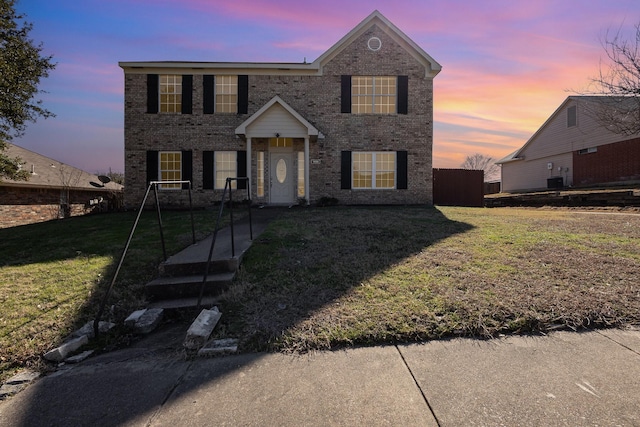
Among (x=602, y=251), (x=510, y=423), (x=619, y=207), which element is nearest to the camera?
(x=510, y=423)

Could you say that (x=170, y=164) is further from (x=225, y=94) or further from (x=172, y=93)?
(x=225, y=94)

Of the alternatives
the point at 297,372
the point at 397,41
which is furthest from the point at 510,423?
the point at 397,41

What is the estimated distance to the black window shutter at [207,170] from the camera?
13586 mm

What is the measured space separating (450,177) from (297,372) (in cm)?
1585

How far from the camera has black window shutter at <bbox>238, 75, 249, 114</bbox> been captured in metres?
13.7

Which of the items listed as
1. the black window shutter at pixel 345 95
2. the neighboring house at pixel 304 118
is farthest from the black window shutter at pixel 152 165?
the black window shutter at pixel 345 95

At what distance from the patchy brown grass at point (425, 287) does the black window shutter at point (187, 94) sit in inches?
396

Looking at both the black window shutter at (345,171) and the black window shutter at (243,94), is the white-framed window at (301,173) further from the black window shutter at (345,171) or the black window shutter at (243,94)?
the black window shutter at (243,94)

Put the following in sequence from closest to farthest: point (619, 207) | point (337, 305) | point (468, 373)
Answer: point (468, 373) < point (337, 305) < point (619, 207)

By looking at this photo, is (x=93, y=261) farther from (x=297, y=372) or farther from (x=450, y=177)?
(x=450, y=177)

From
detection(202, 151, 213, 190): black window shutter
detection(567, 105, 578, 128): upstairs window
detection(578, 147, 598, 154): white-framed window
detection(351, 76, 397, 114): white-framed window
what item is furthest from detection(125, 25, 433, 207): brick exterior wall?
detection(567, 105, 578, 128): upstairs window

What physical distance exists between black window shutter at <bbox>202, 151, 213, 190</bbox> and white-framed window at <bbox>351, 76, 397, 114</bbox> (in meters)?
6.33

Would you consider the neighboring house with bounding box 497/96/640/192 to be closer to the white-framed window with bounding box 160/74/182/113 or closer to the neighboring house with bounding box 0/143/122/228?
the white-framed window with bounding box 160/74/182/113

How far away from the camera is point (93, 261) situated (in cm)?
535
